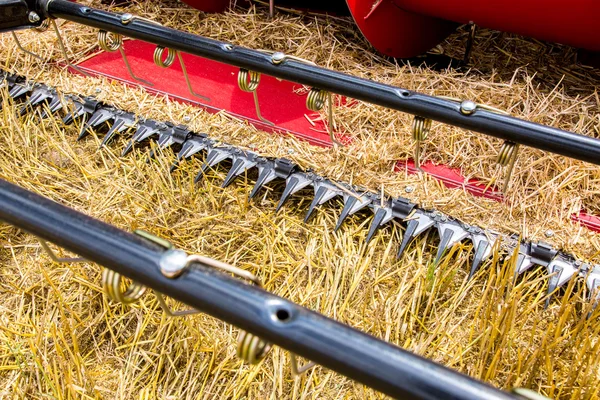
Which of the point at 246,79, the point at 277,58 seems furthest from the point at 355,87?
the point at 246,79

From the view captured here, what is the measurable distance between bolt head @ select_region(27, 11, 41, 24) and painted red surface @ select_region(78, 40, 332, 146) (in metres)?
0.49

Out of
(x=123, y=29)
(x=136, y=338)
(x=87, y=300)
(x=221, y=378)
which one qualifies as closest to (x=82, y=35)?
(x=123, y=29)

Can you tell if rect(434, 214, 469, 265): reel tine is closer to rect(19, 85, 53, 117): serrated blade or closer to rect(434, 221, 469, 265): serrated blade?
rect(434, 221, 469, 265): serrated blade

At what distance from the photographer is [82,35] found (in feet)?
8.57

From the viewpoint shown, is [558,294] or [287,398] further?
[558,294]

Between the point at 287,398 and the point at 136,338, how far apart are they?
0.43m

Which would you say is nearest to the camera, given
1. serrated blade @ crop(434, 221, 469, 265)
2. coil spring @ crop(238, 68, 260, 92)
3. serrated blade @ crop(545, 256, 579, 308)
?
serrated blade @ crop(545, 256, 579, 308)

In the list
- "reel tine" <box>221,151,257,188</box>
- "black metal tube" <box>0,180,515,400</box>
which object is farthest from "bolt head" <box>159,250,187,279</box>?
"reel tine" <box>221,151,257,188</box>

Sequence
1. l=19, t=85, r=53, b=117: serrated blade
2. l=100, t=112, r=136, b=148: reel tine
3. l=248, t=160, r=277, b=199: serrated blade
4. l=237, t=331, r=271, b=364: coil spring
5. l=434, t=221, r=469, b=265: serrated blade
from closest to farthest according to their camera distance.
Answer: l=237, t=331, r=271, b=364: coil spring
l=434, t=221, r=469, b=265: serrated blade
l=248, t=160, r=277, b=199: serrated blade
l=100, t=112, r=136, b=148: reel tine
l=19, t=85, r=53, b=117: serrated blade

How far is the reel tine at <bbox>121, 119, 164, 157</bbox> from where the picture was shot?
1.92 meters

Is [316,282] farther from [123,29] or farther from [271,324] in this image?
[123,29]

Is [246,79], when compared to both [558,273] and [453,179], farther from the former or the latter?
[558,273]

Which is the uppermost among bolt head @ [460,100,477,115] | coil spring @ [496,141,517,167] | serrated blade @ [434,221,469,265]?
bolt head @ [460,100,477,115]

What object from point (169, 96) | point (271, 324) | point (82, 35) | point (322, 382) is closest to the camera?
point (271, 324)
